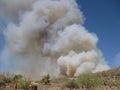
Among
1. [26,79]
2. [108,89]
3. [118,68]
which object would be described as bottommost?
[108,89]

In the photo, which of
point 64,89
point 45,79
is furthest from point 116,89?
point 45,79

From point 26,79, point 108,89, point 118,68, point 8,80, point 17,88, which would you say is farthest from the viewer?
point 118,68

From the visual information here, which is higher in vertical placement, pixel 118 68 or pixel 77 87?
pixel 118 68

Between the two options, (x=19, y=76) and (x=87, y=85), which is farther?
(x=19, y=76)

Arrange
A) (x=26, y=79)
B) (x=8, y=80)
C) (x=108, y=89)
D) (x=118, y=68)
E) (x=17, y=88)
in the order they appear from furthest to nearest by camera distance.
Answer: (x=118, y=68) → (x=8, y=80) → (x=26, y=79) → (x=17, y=88) → (x=108, y=89)

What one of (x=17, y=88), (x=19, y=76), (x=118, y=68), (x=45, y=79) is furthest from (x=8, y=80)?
(x=118, y=68)

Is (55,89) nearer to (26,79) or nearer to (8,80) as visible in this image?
(26,79)

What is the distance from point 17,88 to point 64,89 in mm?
4432

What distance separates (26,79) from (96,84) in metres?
6.68

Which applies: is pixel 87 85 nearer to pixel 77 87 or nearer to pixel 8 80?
pixel 77 87

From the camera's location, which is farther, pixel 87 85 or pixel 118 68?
pixel 118 68

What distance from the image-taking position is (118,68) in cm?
5578

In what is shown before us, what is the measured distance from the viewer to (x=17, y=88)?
86.5 feet

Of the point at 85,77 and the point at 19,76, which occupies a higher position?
the point at 19,76
